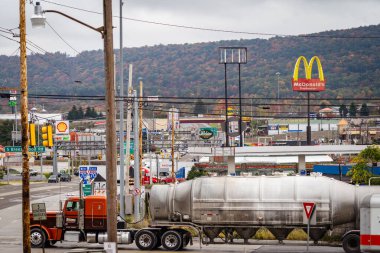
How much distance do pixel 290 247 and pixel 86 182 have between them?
1557 cm

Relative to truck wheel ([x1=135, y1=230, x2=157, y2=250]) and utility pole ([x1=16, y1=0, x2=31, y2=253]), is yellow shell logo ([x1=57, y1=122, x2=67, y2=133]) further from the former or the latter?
utility pole ([x1=16, y1=0, x2=31, y2=253])

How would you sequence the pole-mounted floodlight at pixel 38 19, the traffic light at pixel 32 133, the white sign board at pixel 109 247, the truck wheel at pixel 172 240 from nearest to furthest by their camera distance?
the white sign board at pixel 109 247
the pole-mounted floodlight at pixel 38 19
the truck wheel at pixel 172 240
the traffic light at pixel 32 133

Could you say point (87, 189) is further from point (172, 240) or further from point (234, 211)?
point (234, 211)

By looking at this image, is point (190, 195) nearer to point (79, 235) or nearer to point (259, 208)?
point (259, 208)

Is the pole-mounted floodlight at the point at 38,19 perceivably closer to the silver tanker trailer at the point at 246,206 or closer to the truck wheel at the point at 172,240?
the silver tanker trailer at the point at 246,206

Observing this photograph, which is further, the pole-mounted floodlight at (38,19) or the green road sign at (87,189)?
the green road sign at (87,189)

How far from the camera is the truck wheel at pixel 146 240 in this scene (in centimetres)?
3391

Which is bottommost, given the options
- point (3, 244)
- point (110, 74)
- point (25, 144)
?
point (3, 244)

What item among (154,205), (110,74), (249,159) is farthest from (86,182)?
(249,159)

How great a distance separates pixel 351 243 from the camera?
104 ft

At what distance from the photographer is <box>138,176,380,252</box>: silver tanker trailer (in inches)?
1262

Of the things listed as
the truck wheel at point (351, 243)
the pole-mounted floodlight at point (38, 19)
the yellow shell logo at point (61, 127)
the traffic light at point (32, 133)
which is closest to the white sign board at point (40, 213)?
the traffic light at point (32, 133)

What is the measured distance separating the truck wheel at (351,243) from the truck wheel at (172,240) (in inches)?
274

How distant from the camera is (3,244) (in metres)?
37.8
